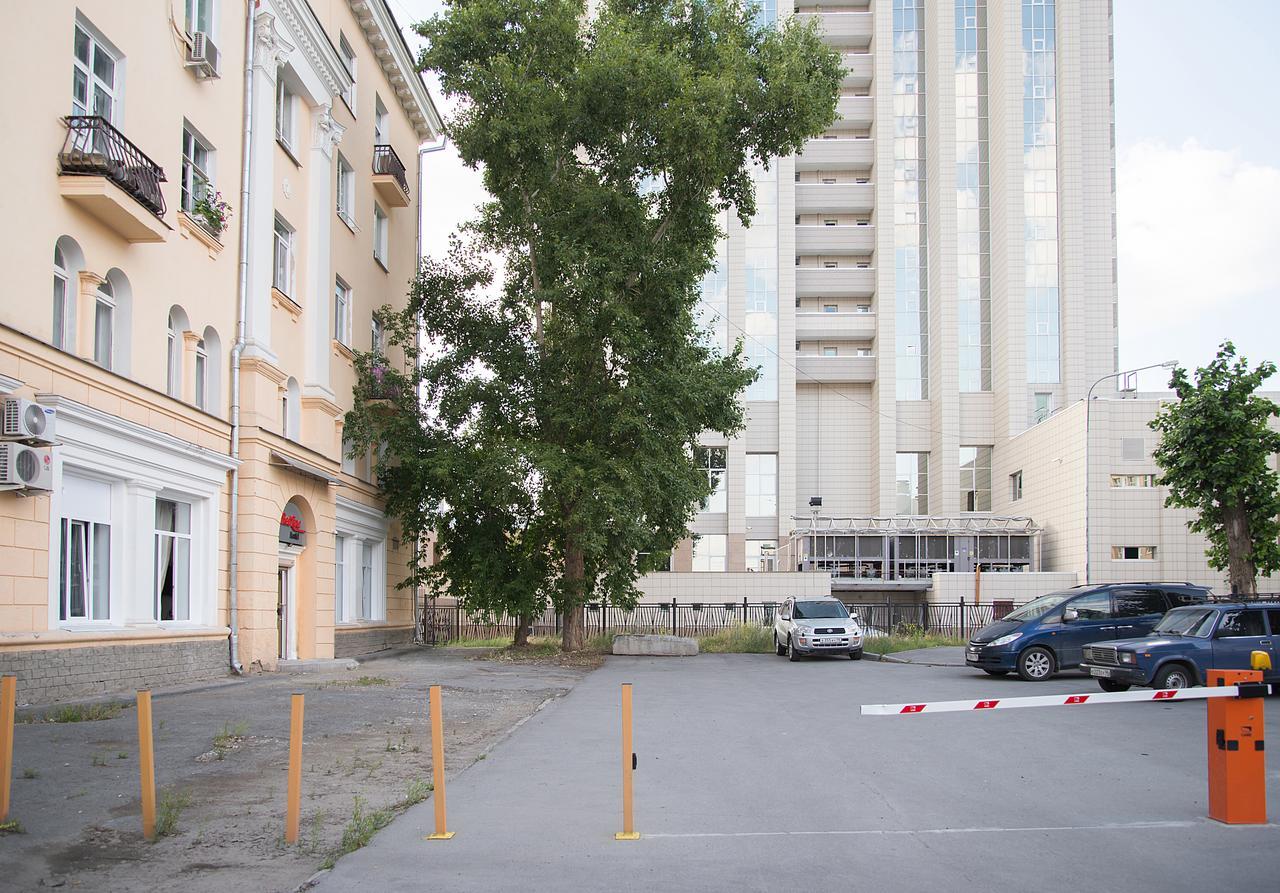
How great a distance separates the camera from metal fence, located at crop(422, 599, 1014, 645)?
119 ft

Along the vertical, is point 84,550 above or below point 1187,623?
above

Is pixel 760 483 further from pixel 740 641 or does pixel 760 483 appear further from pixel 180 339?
pixel 180 339

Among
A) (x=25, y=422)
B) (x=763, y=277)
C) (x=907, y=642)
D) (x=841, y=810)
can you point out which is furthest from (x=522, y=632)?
(x=763, y=277)

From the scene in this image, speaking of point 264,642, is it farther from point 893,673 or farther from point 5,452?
point 893,673

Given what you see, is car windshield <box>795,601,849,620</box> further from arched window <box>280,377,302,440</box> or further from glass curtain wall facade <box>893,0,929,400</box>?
glass curtain wall facade <box>893,0,929,400</box>

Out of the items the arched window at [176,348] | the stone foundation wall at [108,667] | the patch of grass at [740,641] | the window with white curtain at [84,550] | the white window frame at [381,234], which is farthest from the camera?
the patch of grass at [740,641]

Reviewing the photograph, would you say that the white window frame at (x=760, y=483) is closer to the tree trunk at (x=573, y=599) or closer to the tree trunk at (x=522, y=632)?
the tree trunk at (x=522, y=632)

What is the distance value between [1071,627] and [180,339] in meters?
16.9

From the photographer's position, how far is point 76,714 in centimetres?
1230

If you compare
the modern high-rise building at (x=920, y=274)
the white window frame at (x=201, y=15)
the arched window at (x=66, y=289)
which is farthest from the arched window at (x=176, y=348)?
the modern high-rise building at (x=920, y=274)

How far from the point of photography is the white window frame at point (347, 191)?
27.5 meters

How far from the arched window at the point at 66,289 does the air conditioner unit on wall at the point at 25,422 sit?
172 cm

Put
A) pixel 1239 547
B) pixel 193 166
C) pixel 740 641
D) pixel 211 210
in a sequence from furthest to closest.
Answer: pixel 740 641
pixel 1239 547
pixel 193 166
pixel 211 210

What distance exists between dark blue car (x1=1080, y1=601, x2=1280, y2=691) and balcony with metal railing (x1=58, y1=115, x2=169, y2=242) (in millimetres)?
15832
